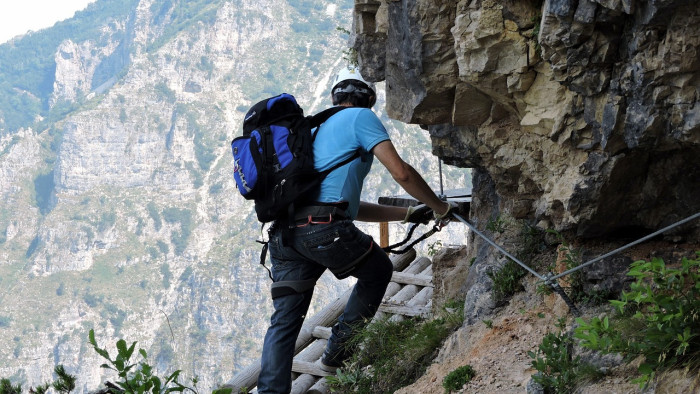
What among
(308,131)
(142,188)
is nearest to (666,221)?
(308,131)

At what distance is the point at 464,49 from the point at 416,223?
1.59 metres

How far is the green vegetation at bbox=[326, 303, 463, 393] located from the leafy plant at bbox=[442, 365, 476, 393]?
828 millimetres

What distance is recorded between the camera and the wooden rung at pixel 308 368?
23.5ft

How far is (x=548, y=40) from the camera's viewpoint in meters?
4.67

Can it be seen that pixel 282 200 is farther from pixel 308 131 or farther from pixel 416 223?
pixel 416 223

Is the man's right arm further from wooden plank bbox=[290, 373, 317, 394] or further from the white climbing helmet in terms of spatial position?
wooden plank bbox=[290, 373, 317, 394]

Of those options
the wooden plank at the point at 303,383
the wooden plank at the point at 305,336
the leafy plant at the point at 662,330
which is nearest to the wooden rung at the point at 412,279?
the wooden plank at the point at 305,336

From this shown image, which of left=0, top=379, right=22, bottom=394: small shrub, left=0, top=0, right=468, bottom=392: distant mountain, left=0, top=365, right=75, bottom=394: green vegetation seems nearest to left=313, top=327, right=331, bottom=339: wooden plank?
left=0, top=365, right=75, bottom=394: green vegetation

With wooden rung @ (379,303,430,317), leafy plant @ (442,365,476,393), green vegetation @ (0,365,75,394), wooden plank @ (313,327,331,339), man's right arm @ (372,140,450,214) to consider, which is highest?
man's right arm @ (372,140,450,214)

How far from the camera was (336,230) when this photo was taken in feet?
17.6

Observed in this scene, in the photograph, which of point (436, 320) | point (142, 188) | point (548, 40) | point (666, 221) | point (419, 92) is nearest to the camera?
point (548, 40)

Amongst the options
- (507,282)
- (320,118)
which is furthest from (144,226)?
(320,118)

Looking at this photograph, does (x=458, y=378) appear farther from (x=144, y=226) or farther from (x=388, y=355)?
(x=144, y=226)

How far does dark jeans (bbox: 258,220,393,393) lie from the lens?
5.39 meters
